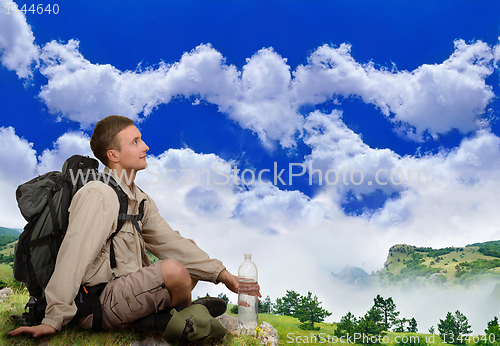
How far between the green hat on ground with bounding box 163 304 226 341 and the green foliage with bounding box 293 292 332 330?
2.43 meters

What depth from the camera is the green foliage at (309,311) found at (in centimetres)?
554

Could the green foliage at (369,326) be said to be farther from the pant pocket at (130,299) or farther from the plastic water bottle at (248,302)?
the pant pocket at (130,299)

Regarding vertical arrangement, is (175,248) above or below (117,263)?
above

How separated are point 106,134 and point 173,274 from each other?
81.1 inches

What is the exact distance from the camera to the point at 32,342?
3.42 meters

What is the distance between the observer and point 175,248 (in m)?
4.75

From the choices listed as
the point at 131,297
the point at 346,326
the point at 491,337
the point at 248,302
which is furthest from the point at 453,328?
the point at 131,297

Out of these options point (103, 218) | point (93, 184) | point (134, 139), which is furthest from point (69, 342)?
point (134, 139)

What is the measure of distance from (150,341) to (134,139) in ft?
8.41

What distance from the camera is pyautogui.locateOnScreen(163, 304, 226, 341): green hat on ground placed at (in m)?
3.47

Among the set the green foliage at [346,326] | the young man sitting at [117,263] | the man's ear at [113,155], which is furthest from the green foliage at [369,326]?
the man's ear at [113,155]

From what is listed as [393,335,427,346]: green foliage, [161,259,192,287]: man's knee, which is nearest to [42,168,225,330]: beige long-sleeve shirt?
[161,259,192,287]: man's knee

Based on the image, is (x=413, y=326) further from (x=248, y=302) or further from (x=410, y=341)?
(x=248, y=302)

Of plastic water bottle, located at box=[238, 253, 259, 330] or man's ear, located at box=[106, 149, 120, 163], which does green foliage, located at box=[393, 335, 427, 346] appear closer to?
plastic water bottle, located at box=[238, 253, 259, 330]
